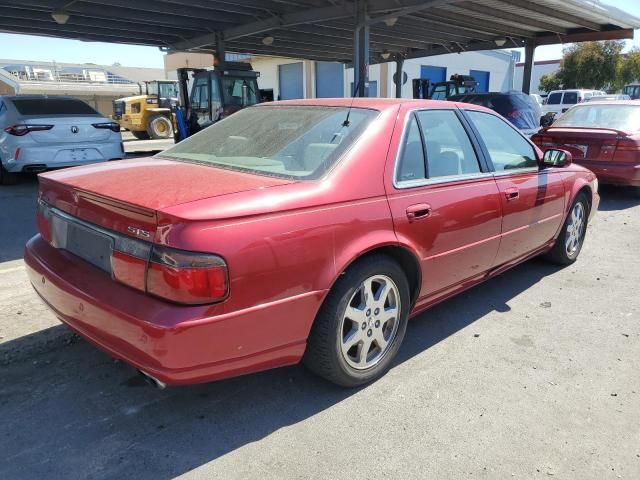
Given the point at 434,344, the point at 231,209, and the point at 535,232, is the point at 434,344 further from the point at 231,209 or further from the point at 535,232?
the point at 231,209

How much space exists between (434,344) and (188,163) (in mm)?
1986

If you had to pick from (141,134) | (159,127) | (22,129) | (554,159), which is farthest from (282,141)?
(141,134)

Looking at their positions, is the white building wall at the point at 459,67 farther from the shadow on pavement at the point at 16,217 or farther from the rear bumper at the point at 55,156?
the shadow on pavement at the point at 16,217

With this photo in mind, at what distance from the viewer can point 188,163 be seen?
9.71 ft

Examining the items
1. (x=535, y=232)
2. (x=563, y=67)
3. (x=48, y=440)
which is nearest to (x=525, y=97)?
(x=535, y=232)

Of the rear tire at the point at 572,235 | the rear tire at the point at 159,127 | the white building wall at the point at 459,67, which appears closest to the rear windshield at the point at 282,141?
the rear tire at the point at 572,235

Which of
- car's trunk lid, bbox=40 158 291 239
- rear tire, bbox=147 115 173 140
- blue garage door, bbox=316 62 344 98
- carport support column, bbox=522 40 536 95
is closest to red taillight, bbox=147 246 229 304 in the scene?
car's trunk lid, bbox=40 158 291 239

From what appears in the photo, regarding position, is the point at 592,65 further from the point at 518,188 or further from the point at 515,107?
the point at 518,188

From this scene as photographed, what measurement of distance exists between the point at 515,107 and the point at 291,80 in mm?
24332

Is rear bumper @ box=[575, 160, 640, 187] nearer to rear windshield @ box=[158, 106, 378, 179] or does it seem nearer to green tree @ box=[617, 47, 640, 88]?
rear windshield @ box=[158, 106, 378, 179]

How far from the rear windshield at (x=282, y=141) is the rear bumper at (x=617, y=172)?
6021 mm

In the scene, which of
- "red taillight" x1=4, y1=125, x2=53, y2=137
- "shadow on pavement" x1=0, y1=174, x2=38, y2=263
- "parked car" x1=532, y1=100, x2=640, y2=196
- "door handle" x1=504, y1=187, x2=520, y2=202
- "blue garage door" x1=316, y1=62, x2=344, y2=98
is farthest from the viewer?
"blue garage door" x1=316, y1=62, x2=344, y2=98

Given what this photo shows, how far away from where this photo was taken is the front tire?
2564 millimetres

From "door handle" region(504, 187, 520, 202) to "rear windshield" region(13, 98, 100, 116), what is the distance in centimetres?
754
